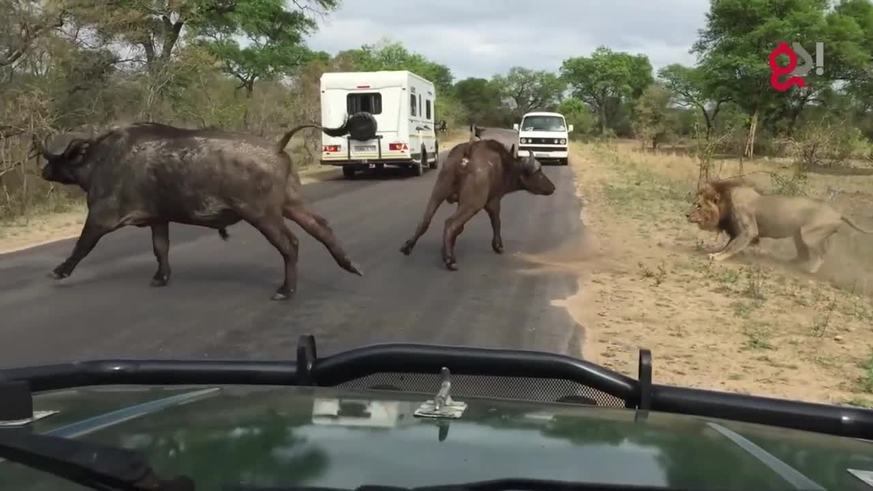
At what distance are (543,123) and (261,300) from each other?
27821 mm

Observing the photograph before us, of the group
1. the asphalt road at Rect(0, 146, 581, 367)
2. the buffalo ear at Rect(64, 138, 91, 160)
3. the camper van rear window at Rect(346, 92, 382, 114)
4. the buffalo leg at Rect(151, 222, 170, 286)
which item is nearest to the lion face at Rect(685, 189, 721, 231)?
the asphalt road at Rect(0, 146, 581, 367)

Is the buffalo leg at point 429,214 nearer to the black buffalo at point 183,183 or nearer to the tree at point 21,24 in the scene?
the black buffalo at point 183,183

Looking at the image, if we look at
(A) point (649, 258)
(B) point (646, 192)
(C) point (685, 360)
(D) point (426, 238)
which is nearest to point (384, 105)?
(B) point (646, 192)

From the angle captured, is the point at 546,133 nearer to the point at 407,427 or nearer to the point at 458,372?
the point at 458,372

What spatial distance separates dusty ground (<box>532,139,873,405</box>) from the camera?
6891 millimetres

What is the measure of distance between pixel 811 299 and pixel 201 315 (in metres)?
6.11

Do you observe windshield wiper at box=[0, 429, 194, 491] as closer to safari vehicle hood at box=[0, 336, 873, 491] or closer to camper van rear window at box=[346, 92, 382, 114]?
safari vehicle hood at box=[0, 336, 873, 491]

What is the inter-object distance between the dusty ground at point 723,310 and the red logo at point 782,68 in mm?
24532

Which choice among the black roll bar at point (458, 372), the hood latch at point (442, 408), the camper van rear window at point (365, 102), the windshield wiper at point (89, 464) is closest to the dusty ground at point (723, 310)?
the black roll bar at point (458, 372)

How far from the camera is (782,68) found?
134 ft

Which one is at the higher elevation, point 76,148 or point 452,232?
point 76,148

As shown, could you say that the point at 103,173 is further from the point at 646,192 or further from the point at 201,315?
the point at 646,192

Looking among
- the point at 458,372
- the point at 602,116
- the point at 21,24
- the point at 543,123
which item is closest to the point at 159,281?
the point at 458,372

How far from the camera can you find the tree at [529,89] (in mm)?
114250
